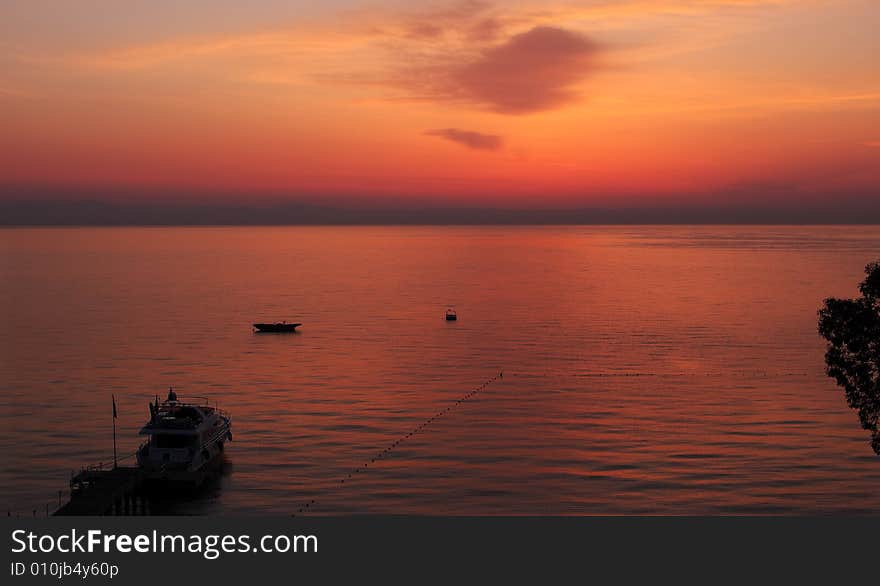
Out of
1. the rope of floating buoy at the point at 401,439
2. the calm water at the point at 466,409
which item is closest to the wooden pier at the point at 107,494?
the calm water at the point at 466,409

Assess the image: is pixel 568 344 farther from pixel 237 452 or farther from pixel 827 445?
pixel 237 452

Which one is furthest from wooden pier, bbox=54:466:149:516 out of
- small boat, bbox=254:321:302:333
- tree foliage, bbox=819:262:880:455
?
small boat, bbox=254:321:302:333

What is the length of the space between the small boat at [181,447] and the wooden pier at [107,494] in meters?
1.62

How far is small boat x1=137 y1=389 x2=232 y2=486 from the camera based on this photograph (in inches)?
2313

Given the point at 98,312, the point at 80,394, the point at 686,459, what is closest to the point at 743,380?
the point at 686,459

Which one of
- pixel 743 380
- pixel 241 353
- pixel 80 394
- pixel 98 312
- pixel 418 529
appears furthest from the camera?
pixel 98 312

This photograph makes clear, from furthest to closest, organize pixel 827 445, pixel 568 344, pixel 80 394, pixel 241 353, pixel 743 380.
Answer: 1. pixel 568 344
2. pixel 241 353
3. pixel 743 380
4. pixel 80 394
5. pixel 827 445

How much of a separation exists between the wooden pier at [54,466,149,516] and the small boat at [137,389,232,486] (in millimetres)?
1625

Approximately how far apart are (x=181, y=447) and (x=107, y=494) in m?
8.94

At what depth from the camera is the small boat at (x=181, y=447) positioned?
5875cm

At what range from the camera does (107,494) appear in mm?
51719

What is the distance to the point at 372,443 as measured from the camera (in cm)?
6806

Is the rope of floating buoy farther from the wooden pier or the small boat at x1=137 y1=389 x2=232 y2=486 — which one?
the wooden pier

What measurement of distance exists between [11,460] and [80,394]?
2387cm
